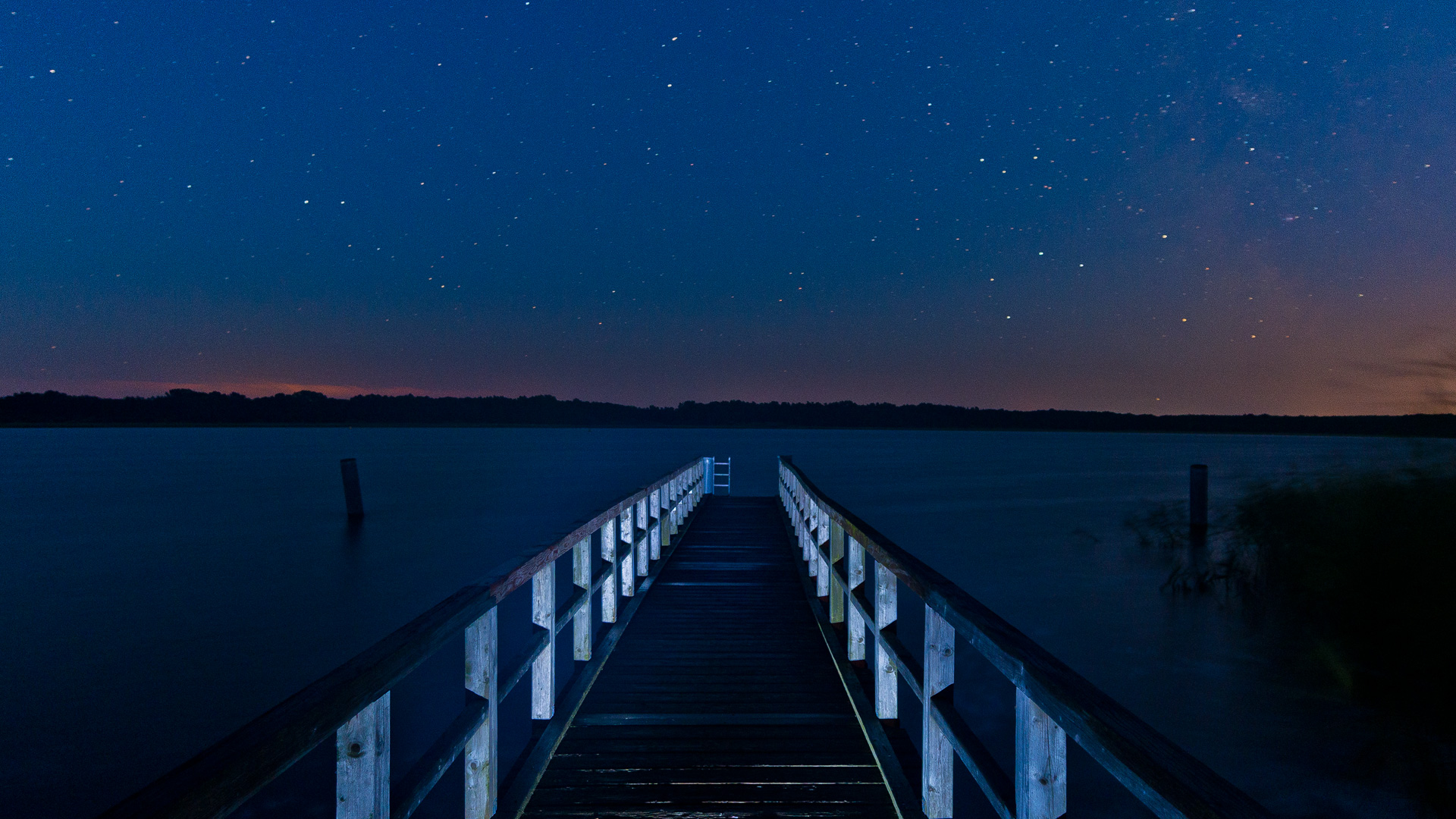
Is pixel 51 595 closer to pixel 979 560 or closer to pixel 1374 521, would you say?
pixel 979 560

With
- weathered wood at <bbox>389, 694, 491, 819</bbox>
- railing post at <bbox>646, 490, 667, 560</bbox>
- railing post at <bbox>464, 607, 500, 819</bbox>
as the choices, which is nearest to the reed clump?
railing post at <bbox>646, 490, 667, 560</bbox>

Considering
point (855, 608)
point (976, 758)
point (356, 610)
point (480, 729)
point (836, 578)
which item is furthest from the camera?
point (356, 610)

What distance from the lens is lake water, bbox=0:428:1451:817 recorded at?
24.1ft

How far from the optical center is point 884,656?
13.0 ft

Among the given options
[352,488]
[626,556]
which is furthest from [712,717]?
[352,488]

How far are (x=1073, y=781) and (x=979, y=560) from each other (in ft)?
39.5

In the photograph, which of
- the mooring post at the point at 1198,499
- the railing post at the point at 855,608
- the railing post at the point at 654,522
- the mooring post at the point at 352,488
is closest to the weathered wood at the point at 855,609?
the railing post at the point at 855,608

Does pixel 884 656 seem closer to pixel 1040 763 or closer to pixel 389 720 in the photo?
pixel 1040 763

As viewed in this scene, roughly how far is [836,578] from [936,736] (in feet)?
9.30

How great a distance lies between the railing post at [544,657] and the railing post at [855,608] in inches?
70.9

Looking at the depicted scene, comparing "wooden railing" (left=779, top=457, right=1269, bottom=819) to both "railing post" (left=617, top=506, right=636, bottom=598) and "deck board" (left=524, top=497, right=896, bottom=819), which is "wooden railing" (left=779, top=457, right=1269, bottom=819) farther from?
"railing post" (left=617, top=506, right=636, bottom=598)

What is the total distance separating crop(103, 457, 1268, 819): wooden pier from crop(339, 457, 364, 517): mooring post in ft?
56.9

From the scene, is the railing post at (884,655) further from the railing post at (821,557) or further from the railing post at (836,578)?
the railing post at (821,557)

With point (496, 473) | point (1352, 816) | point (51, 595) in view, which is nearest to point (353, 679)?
point (1352, 816)
